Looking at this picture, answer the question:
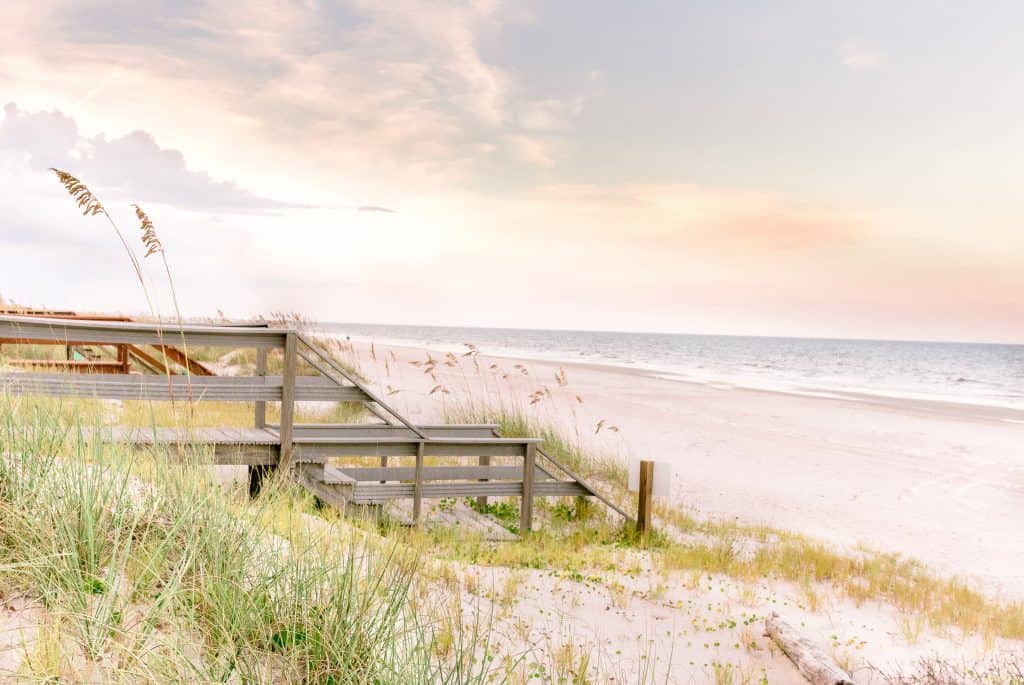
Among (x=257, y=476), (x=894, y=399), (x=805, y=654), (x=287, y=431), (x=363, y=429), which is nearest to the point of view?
(x=805, y=654)

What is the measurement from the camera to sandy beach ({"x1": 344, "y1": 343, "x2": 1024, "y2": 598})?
9.65m

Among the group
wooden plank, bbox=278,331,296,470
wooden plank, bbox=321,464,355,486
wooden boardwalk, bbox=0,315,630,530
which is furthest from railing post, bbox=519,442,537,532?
wooden plank, bbox=278,331,296,470

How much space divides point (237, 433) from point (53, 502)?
12.8ft

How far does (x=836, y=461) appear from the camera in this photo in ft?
47.0

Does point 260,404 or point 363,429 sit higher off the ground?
point 260,404

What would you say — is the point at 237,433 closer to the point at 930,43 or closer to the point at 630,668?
the point at 630,668

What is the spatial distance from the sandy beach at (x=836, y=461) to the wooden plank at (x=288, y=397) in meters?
3.85

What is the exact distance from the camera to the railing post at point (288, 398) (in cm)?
669

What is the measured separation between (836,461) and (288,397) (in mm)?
11019

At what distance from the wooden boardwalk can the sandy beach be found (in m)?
3.09

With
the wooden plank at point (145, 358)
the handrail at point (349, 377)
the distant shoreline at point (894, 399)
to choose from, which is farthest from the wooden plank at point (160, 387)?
the distant shoreline at point (894, 399)

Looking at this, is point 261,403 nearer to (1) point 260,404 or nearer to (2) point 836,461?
(1) point 260,404

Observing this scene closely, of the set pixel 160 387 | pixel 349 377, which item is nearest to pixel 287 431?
pixel 349 377

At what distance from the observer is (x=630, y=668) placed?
4605 mm
